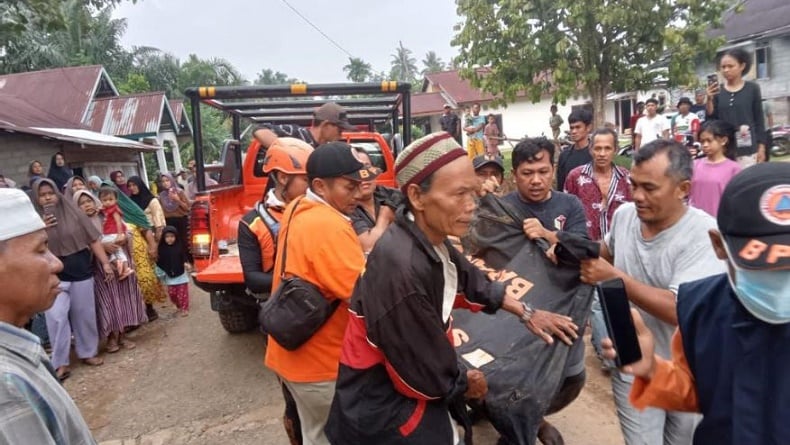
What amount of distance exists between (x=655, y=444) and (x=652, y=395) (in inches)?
38.0

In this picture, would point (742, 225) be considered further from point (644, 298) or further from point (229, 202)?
point (229, 202)

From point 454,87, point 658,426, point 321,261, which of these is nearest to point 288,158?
point 321,261

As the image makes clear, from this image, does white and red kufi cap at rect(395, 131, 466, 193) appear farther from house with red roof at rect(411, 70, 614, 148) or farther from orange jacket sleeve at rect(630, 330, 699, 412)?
house with red roof at rect(411, 70, 614, 148)

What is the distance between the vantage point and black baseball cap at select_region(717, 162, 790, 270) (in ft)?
3.59

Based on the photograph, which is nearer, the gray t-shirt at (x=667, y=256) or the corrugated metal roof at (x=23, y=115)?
the gray t-shirt at (x=667, y=256)

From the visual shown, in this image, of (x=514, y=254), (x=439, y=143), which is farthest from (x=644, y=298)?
(x=439, y=143)

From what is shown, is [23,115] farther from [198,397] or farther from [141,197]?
[198,397]

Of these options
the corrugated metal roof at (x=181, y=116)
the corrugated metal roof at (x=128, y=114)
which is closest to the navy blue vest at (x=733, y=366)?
the corrugated metal roof at (x=128, y=114)

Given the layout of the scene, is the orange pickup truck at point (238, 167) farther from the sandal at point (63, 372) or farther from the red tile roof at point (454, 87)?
the red tile roof at point (454, 87)

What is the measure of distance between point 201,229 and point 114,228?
159cm

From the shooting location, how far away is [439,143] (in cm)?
167

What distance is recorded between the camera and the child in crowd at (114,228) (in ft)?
17.8

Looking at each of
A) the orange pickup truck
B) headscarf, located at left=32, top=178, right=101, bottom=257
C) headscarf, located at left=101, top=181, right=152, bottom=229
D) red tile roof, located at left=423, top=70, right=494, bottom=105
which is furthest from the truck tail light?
red tile roof, located at left=423, top=70, right=494, bottom=105

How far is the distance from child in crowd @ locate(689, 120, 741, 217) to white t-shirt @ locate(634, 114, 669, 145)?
564 cm
